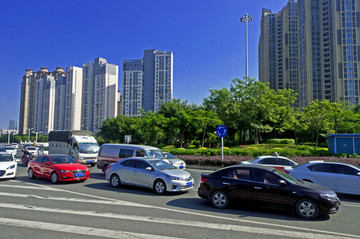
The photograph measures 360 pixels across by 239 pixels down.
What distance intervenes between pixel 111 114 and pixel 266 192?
386 feet

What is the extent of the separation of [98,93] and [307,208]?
123 metres

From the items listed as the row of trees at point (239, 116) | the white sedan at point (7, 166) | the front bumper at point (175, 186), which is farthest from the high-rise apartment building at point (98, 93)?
the front bumper at point (175, 186)

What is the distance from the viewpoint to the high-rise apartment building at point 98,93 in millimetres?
119438

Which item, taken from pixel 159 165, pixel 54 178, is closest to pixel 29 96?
pixel 54 178

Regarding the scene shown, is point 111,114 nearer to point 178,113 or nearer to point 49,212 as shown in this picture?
point 178,113

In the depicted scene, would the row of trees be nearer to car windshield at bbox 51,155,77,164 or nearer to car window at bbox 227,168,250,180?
car windshield at bbox 51,155,77,164

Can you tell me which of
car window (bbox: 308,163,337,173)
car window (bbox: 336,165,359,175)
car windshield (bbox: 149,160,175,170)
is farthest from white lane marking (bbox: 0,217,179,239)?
car window (bbox: 336,165,359,175)

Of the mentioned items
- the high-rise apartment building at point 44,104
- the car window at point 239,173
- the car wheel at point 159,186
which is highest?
the high-rise apartment building at point 44,104

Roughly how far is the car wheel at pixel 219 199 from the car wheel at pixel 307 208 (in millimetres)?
1953

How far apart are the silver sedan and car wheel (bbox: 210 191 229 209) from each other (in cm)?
201

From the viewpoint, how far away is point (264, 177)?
7.54 meters

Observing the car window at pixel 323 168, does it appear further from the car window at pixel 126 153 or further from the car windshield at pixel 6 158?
the car windshield at pixel 6 158

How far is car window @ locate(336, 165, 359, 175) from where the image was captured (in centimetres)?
974

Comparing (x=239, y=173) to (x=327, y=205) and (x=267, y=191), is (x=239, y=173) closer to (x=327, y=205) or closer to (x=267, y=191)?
(x=267, y=191)
